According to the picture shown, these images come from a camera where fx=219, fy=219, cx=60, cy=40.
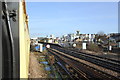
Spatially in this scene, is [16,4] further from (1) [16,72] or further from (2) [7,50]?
(1) [16,72]

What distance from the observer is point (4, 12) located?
1185 mm

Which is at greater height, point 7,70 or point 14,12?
point 14,12

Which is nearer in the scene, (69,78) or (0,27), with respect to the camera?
(0,27)

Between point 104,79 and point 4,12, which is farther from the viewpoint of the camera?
point 104,79

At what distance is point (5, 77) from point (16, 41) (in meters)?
0.21

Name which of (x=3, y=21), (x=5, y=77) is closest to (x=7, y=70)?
(x=5, y=77)

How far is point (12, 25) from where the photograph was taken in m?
1.24

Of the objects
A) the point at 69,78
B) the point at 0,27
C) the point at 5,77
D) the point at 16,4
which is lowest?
the point at 69,78

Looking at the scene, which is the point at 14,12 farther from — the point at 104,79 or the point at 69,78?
the point at 69,78

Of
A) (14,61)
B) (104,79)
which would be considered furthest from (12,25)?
(104,79)

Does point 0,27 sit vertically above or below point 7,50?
above

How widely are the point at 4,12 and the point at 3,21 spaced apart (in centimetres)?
5

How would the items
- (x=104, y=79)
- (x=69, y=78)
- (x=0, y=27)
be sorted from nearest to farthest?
(x=0, y=27), (x=104, y=79), (x=69, y=78)

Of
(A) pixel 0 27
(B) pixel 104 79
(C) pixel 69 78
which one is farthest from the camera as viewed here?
(C) pixel 69 78
